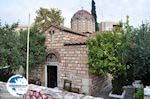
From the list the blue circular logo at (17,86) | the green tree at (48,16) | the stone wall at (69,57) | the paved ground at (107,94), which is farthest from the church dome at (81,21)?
the blue circular logo at (17,86)

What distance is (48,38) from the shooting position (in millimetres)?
19312

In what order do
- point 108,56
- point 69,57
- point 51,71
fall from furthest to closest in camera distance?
point 51,71 < point 69,57 < point 108,56

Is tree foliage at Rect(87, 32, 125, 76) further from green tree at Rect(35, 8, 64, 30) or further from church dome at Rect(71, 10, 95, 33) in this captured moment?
green tree at Rect(35, 8, 64, 30)

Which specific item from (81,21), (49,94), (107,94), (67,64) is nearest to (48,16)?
(81,21)

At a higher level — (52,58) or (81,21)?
(81,21)

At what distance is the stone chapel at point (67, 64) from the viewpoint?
55.9ft

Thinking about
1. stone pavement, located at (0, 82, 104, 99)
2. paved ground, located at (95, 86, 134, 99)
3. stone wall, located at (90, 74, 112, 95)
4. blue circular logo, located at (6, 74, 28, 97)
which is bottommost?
paved ground, located at (95, 86, 134, 99)

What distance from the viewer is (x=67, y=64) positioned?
18.1 metres

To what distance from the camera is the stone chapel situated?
17031mm

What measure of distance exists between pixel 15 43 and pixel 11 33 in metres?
0.72

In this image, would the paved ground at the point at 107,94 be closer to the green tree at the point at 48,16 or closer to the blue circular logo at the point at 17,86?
the blue circular logo at the point at 17,86

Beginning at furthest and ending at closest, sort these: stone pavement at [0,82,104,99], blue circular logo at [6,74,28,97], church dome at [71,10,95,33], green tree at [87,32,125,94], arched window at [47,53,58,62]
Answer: church dome at [71,10,95,33]
arched window at [47,53,58,62]
green tree at [87,32,125,94]
blue circular logo at [6,74,28,97]
stone pavement at [0,82,104,99]

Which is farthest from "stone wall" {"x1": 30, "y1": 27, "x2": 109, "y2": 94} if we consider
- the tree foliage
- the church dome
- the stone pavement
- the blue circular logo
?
the blue circular logo

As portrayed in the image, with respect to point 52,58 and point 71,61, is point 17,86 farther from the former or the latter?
point 52,58
